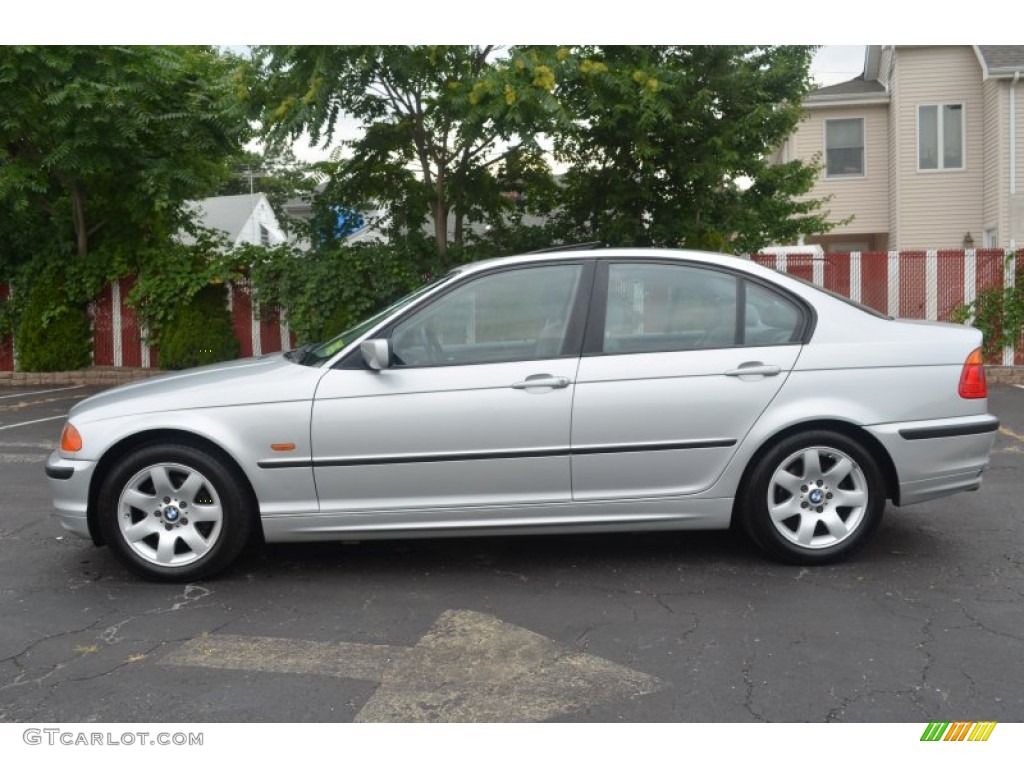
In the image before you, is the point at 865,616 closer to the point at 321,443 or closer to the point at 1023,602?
the point at 1023,602

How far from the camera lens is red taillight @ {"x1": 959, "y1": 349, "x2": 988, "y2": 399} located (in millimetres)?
5105

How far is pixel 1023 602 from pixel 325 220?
12.6 meters

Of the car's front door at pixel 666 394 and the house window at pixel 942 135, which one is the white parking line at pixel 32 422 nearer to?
the car's front door at pixel 666 394

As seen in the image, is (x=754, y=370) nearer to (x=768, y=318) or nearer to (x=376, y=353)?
(x=768, y=318)

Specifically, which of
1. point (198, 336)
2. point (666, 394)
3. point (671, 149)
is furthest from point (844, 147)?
point (666, 394)

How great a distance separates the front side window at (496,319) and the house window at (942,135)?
2134 cm

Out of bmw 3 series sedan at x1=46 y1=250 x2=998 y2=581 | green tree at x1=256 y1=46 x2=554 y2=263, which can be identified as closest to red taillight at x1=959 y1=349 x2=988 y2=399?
bmw 3 series sedan at x1=46 y1=250 x2=998 y2=581

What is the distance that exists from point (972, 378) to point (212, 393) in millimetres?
3775

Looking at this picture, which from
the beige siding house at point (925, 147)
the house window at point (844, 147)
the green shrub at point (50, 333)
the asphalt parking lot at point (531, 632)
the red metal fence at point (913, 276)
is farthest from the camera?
the house window at point (844, 147)

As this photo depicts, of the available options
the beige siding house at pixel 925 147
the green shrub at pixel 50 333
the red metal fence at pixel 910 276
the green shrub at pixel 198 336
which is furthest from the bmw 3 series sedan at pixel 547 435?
the beige siding house at pixel 925 147

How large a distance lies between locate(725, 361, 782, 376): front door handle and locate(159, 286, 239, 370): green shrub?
12.2 metres

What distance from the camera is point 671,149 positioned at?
1484 centimetres

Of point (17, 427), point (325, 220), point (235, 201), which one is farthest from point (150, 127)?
point (235, 201)

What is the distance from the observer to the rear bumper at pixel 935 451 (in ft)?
16.5
